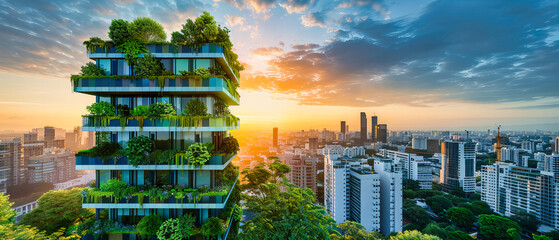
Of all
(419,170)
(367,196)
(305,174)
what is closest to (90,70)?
(367,196)

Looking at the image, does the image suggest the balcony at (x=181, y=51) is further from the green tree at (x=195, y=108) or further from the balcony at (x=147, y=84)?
the green tree at (x=195, y=108)

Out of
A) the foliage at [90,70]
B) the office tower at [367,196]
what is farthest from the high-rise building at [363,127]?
the foliage at [90,70]

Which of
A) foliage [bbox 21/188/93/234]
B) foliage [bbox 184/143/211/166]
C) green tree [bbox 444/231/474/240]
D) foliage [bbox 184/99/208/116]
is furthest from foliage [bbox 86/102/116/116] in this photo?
green tree [bbox 444/231/474/240]

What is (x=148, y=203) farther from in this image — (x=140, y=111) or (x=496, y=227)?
(x=496, y=227)

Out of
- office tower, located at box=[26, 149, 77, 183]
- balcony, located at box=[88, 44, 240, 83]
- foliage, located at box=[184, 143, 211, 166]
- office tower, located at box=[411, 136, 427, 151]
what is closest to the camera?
foliage, located at box=[184, 143, 211, 166]

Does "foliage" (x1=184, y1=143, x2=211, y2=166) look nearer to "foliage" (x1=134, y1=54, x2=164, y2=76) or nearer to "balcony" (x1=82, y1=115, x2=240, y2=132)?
"balcony" (x1=82, y1=115, x2=240, y2=132)

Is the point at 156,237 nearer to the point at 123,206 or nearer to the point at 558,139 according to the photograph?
the point at 123,206
